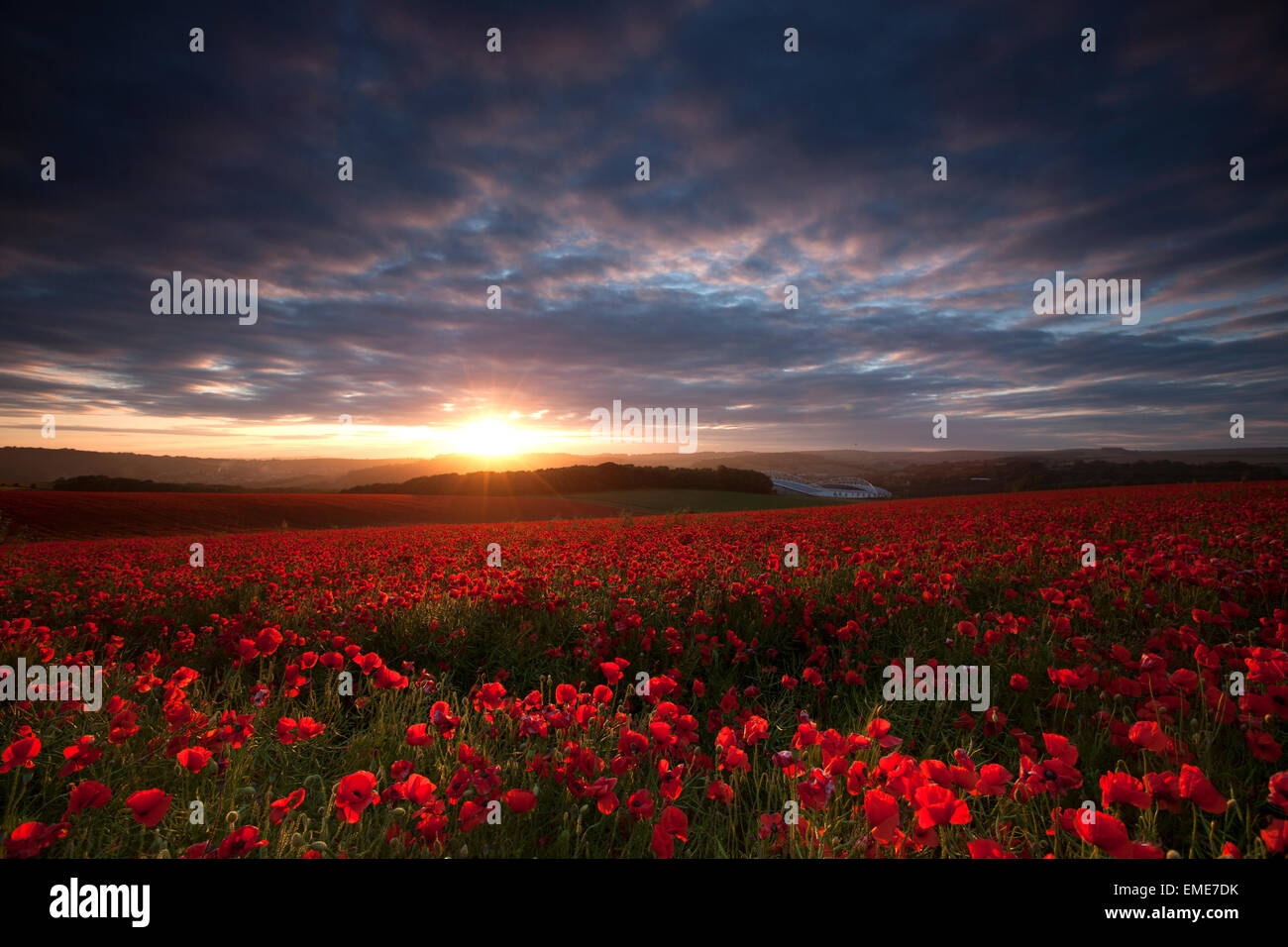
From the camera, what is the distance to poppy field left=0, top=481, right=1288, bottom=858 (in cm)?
174

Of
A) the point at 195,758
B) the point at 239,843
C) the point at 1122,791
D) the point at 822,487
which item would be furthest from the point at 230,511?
the point at 822,487

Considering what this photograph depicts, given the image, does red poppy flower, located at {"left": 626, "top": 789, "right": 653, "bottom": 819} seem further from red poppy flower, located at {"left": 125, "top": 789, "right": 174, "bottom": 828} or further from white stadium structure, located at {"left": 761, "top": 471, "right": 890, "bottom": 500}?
white stadium structure, located at {"left": 761, "top": 471, "right": 890, "bottom": 500}

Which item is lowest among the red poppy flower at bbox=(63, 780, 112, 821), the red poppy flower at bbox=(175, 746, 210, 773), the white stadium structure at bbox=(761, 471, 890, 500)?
the red poppy flower at bbox=(175, 746, 210, 773)

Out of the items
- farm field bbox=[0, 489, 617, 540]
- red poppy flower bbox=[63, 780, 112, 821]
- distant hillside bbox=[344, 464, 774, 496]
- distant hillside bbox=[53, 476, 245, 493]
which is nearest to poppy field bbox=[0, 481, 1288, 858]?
red poppy flower bbox=[63, 780, 112, 821]

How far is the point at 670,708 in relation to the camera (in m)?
2.14

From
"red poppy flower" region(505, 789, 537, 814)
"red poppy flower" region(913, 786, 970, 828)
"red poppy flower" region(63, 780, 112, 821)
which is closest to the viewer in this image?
"red poppy flower" region(913, 786, 970, 828)

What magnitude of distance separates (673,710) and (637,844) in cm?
48

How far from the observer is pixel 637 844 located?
194 cm

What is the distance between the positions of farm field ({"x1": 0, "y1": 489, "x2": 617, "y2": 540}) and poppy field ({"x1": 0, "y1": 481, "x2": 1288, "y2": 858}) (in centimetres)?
1976

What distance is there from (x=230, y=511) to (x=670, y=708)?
106 feet

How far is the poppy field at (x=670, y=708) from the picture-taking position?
5.70 feet

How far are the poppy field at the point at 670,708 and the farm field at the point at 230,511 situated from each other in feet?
64.8

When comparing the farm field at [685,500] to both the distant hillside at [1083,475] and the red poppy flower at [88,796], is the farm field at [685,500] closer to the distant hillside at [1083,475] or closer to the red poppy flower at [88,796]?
the distant hillside at [1083,475]

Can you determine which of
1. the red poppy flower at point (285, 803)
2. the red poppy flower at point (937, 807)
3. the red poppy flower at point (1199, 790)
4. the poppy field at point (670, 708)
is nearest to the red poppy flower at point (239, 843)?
the poppy field at point (670, 708)
